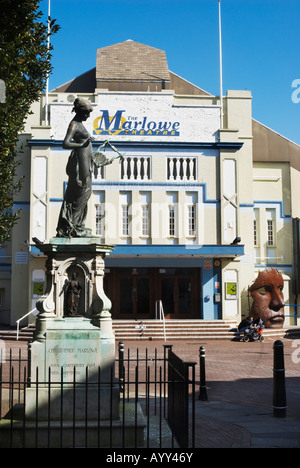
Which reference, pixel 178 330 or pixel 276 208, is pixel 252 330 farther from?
pixel 276 208

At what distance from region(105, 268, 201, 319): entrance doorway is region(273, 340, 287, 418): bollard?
1826 cm

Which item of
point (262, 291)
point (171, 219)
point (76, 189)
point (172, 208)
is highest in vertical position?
point (172, 208)

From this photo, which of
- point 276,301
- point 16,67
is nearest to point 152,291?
point 276,301

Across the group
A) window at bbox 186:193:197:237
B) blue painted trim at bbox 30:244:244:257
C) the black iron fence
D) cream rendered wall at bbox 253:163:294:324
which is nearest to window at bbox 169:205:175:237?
window at bbox 186:193:197:237

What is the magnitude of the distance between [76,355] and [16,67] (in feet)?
23.0

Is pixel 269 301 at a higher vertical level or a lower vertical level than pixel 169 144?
lower

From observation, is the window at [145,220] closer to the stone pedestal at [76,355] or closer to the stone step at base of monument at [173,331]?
the stone step at base of monument at [173,331]

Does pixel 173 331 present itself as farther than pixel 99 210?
No

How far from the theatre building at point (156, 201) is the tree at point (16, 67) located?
539 inches

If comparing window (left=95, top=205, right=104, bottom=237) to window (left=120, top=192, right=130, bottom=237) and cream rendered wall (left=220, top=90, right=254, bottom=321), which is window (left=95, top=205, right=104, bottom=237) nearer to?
window (left=120, top=192, right=130, bottom=237)

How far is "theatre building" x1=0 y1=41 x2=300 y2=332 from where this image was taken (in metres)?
27.5

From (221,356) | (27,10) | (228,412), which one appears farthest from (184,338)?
(27,10)

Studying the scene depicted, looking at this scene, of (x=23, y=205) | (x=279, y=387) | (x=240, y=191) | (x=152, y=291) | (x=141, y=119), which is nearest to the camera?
(x=279, y=387)

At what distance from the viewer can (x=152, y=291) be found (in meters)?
28.4
